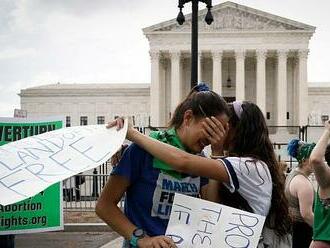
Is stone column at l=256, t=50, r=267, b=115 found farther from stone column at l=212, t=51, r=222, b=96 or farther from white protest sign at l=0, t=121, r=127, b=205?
white protest sign at l=0, t=121, r=127, b=205

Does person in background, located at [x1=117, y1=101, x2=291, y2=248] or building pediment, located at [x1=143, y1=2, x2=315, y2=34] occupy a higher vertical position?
building pediment, located at [x1=143, y1=2, x2=315, y2=34]

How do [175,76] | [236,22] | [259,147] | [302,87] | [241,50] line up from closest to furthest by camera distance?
[259,147], [302,87], [241,50], [175,76], [236,22]

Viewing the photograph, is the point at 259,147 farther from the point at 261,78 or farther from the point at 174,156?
the point at 261,78

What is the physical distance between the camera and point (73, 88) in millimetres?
82250

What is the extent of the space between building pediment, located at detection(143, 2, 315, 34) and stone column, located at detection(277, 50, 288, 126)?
10.8 feet

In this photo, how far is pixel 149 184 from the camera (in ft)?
9.06

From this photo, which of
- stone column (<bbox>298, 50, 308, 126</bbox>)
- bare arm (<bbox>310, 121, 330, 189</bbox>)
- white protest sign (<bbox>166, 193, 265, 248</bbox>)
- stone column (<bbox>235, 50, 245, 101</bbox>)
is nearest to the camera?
white protest sign (<bbox>166, 193, 265, 248</bbox>)

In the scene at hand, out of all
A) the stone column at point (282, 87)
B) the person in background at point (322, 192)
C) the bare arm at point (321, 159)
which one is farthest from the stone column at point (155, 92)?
the bare arm at point (321, 159)

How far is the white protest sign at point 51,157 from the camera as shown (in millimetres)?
2458

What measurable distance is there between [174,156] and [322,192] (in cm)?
196

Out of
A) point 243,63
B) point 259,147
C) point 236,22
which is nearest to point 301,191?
point 259,147

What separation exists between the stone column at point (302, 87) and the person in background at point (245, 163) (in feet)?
227

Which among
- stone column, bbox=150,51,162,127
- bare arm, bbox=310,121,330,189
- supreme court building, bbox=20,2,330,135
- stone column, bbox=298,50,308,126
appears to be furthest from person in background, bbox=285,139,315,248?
stone column, bbox=298,50,308,126

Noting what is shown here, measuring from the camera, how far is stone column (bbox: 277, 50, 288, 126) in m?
71.9
